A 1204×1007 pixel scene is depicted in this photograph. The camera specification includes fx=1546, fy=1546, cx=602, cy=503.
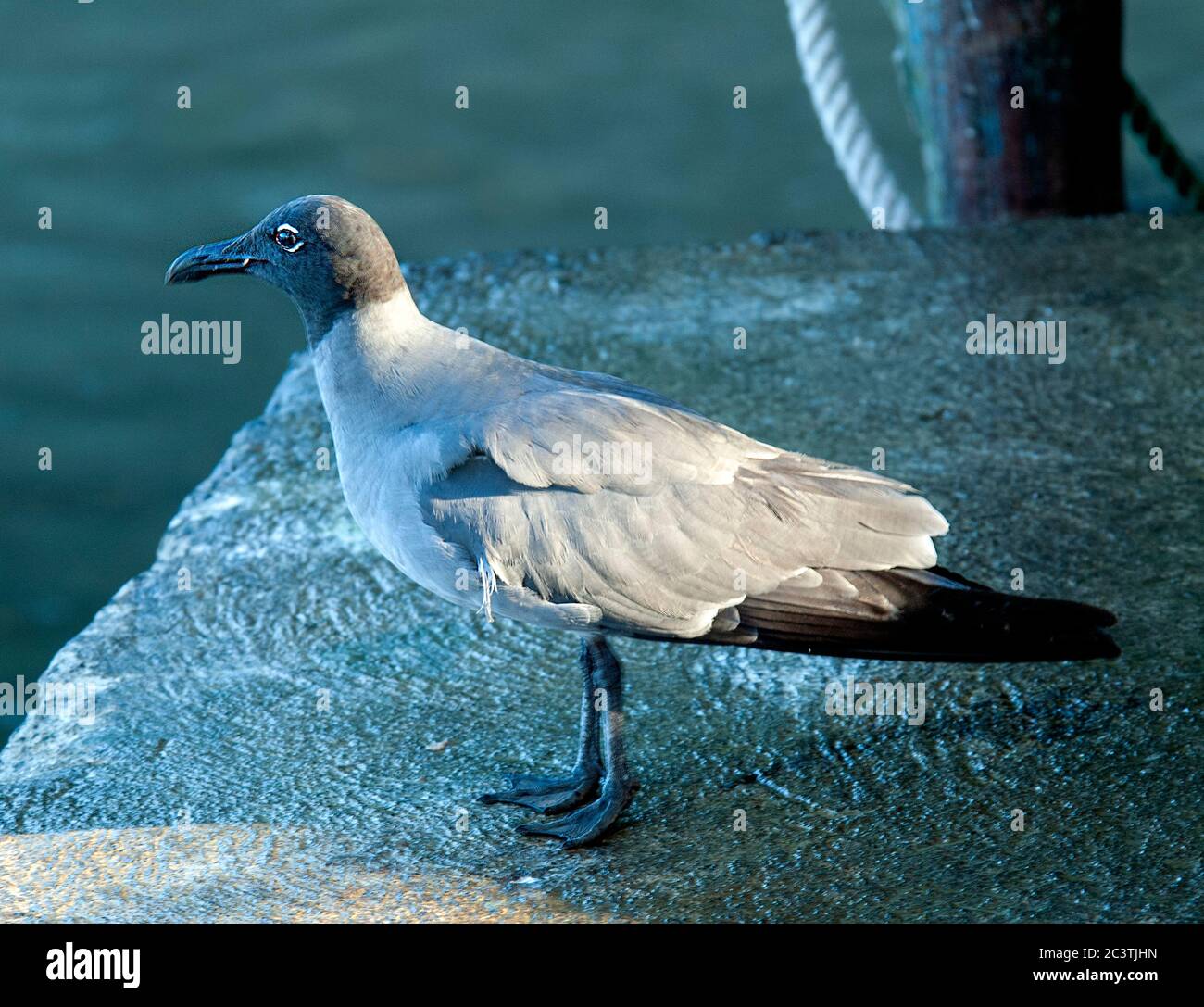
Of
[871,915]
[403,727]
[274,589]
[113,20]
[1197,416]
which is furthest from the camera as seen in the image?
[113,20]

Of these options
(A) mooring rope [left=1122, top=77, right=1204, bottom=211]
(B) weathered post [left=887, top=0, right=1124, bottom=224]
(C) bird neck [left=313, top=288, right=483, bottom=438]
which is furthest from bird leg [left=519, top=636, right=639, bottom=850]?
(A) mooring rope [left=1122, top=77, right=1204, bottom=211]

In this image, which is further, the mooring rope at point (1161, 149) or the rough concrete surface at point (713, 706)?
the mooring rope at point (1161, 149)

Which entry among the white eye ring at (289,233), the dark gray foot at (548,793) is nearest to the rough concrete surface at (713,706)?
the dark gray foot at (548,793)

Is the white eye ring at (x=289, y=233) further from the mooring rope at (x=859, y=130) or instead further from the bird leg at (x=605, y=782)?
the mooring rope at (x=859, y=130)

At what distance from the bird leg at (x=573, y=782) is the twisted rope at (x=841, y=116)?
3098mm

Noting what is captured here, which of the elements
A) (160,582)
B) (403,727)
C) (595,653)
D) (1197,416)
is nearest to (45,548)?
(160,582)

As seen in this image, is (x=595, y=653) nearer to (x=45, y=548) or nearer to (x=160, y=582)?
(x=160, y=582)

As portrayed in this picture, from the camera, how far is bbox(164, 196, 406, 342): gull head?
291 cm

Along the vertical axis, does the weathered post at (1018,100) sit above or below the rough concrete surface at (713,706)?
above

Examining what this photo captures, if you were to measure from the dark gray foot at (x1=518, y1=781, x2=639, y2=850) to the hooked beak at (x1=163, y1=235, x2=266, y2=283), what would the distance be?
123 centimetres

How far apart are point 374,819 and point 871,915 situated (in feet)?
3.06

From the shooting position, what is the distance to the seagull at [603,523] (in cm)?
269

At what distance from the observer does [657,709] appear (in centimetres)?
321

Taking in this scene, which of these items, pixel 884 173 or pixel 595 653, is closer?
pixel 595 653
